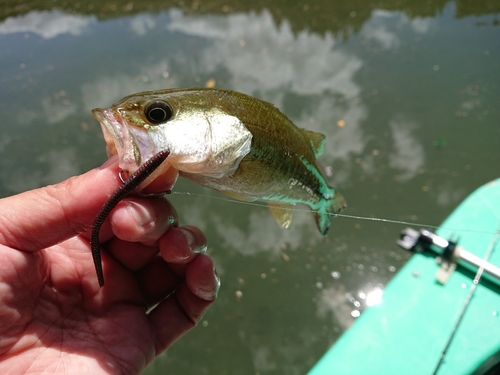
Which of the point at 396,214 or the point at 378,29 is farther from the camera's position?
the point at 378,29

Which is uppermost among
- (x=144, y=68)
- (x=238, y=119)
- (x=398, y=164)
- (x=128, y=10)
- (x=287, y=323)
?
(x=238, y=119)

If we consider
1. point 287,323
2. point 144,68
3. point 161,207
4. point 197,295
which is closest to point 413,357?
point 287,323

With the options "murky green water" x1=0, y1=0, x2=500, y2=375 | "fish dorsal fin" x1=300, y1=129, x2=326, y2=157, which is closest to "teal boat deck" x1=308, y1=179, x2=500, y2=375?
"murky green water" x1=0, y1=0, x2=500, y2=375

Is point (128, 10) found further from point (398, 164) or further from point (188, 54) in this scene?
point (398, 164)

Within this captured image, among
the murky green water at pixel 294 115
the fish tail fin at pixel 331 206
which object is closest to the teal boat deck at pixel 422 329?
the murky green water at pixel 294 115

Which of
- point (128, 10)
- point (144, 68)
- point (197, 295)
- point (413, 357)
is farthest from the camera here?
point (128, 10)

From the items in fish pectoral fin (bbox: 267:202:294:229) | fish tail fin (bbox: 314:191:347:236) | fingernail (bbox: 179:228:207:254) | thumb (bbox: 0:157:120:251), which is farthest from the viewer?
fish tail fin (bbox: 314:191:347:236)

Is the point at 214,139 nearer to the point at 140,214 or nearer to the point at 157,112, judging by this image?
the point at 157,112

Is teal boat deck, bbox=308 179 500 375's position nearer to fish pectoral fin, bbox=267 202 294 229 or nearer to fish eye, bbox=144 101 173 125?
fish pectoral fin, bbox=267 202 294 229
